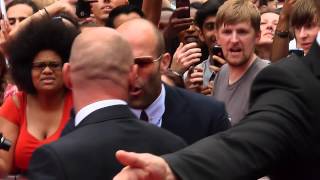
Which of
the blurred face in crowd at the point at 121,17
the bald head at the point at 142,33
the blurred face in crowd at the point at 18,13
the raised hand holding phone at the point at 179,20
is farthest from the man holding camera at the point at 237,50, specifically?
the blurred face in crowd at the point at 18,13

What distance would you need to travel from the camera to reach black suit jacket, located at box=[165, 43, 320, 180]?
1783 mm

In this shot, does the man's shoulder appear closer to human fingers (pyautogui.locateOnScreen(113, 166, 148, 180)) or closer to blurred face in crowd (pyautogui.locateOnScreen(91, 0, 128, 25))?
human fingers (pyautogui.locateOnScreen(113, 166, 148, 180))

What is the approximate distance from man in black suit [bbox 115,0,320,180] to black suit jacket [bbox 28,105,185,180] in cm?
76

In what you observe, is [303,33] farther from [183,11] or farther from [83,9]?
[83,9]

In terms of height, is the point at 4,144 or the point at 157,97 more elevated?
the point at 157,97

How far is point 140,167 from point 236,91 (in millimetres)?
3308

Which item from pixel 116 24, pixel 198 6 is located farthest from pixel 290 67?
pixel 198 6

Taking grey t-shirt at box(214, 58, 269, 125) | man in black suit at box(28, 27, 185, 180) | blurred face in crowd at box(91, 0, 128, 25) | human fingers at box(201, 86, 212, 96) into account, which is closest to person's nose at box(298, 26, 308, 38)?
grey t-shirt at box(214, 58, 269, 125)

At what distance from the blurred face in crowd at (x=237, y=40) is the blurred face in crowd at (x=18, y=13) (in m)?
2.13

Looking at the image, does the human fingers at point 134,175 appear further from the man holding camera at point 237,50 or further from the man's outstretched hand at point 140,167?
the man holding camera at point 237,50

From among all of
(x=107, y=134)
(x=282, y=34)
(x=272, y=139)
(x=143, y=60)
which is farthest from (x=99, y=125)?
(x=282, y=34)

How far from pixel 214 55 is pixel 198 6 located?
54.4 inches

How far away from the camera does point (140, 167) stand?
1.66 metres

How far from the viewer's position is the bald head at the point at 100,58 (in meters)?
2.73
